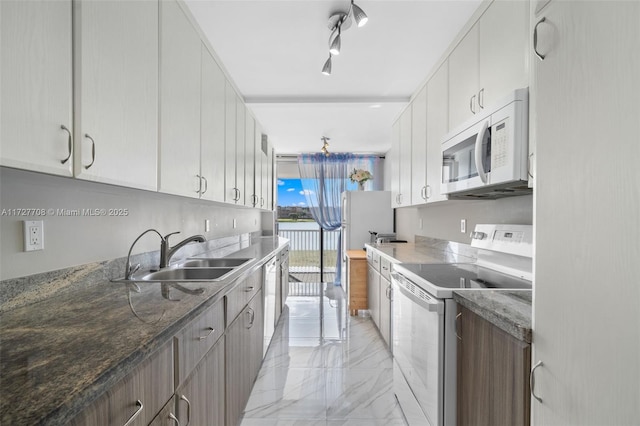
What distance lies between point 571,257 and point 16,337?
1419 mm

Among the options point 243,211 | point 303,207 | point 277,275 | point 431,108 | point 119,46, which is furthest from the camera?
point 303,207

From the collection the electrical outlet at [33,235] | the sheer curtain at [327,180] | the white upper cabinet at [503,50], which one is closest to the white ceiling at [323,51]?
the white upper cabinet at [503,50]

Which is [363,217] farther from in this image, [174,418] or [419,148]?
[174,418]

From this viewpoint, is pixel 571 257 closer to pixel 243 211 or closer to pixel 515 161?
pixel 515 161

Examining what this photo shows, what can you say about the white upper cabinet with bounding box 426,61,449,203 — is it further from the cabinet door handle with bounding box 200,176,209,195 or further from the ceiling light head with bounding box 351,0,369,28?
the cabinet door handle with bounding box 200,176,209,195

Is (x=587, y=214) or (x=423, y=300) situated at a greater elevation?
(x=587, y=214)

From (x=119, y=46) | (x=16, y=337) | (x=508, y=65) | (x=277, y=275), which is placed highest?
(x=508, y=65)

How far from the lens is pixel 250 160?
337cm

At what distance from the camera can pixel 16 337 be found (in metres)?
0.81

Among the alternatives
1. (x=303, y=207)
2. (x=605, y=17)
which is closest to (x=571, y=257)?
(x=605, y=17)

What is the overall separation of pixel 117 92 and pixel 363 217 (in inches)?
162

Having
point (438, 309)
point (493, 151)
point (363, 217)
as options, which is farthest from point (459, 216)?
point (363, 217)

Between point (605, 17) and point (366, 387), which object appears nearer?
point (605, 17)

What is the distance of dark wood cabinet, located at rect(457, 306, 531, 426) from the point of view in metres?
0.94
